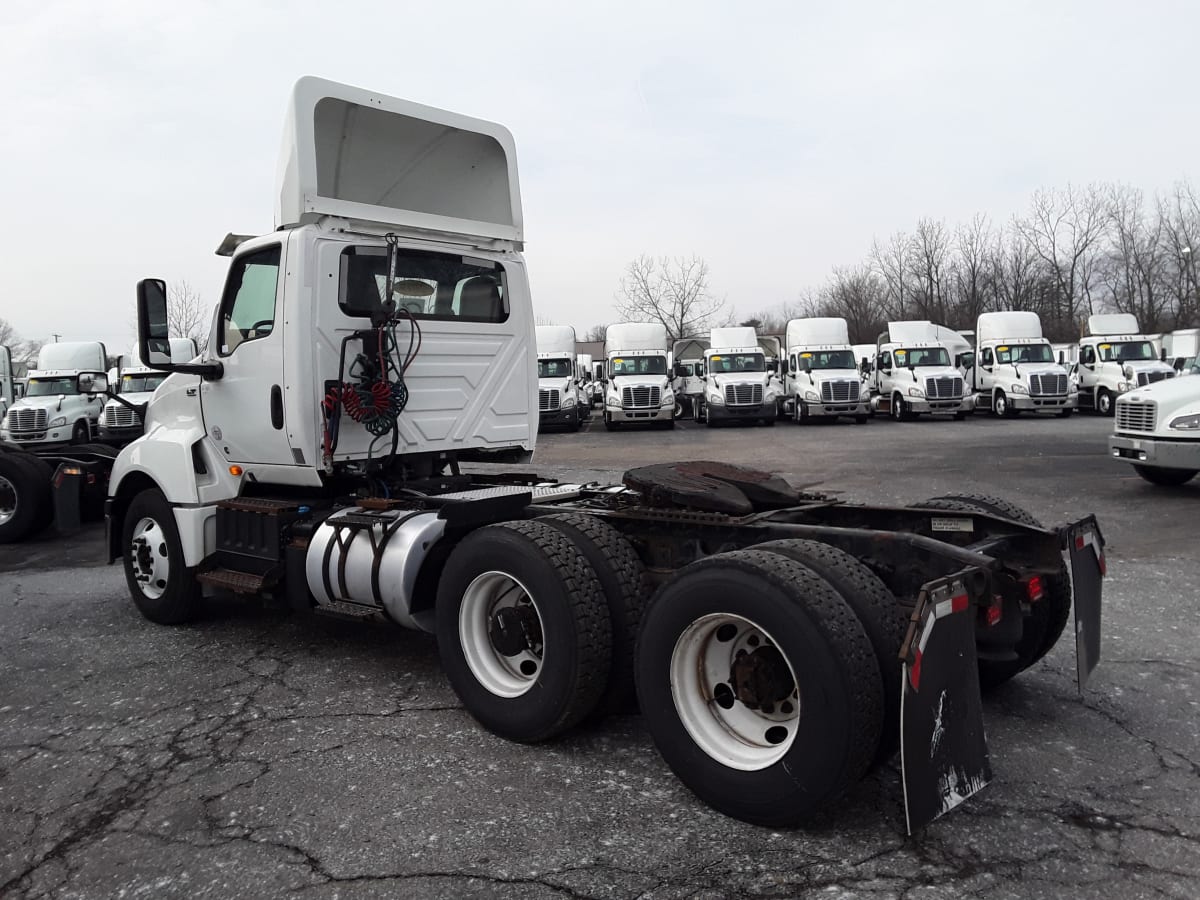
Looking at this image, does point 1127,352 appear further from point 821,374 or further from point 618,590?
point 618,590

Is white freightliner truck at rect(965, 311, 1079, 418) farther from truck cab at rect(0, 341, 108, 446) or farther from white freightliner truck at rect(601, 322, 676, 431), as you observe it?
truck cab at rect(0, 341, 108, 446)

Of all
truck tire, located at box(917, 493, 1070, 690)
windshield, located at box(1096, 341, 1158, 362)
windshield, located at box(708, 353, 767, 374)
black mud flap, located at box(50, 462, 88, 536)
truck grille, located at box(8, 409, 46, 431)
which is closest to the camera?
truck tire, located at box(917, 493, 1070, 690)

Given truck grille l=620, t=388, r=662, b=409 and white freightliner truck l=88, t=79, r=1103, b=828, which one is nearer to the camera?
white freightliner truck l=88, t=79, r=1103, b=828

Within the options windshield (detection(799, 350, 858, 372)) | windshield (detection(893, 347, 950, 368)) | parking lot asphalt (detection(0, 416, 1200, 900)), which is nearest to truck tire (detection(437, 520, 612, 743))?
parking lot asphalt (detection(0, 416, 1200, 900))

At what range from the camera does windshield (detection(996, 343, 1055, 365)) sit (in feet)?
93.4

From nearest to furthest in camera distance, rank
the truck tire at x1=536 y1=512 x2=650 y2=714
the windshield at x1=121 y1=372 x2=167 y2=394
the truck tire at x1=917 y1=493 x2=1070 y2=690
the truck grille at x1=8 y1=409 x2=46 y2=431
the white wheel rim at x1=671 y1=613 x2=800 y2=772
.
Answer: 1. the white wheel rim at x1=671 y1=613 x2=800 y2=772
2. the truck tire at x1=536 y1=512 x2=650 y2=714
3. the truck tire at x1=917 y1=493 x2=1070 y2=690
4. the truck grille at x1=8 y1=409 x2=46 y2=431
5. the windshield at x1=121 y1=372 x2=167 y2=394

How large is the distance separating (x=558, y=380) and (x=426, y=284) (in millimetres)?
21644

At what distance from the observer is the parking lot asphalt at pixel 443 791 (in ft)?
9.64

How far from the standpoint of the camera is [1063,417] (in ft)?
91.5

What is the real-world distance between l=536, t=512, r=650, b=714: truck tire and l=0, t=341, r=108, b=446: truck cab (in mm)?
19822

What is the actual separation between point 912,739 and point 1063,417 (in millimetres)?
28388

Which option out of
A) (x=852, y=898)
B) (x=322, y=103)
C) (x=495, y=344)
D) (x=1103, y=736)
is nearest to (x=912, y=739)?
(x=852, y=898)

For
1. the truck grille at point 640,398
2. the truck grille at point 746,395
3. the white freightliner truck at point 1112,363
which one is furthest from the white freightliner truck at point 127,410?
the white freightliner truck at point 1112,363

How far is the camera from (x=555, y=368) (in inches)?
→ 1105
